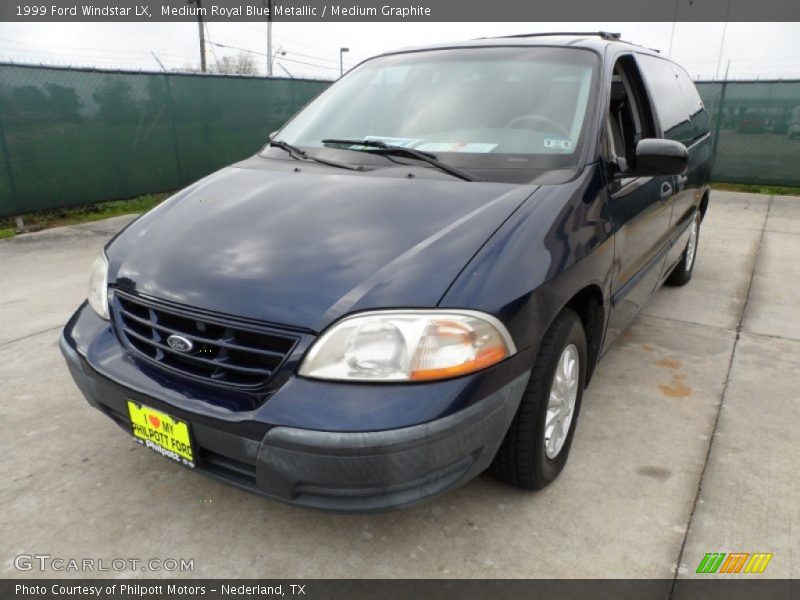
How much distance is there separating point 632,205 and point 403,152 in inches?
42.5

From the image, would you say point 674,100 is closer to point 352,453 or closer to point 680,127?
point 680,127

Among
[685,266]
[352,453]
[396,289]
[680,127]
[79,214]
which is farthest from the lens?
[79,214]

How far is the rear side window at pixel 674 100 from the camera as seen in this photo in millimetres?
3566

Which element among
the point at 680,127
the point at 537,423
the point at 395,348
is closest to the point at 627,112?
the point at 680,127

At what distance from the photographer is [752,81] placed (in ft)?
34.4

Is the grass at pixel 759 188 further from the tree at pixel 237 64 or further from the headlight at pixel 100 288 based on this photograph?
the tree at pixel 237 64

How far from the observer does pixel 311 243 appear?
2.06 meters

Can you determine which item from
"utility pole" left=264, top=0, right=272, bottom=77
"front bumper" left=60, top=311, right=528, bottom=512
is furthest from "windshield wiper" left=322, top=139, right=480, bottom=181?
"utility pole" left=264, top=0, right=272, bottom=77

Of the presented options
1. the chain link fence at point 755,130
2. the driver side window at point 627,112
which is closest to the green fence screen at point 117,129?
the driver side window at point 627,112

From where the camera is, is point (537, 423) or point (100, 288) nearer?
point (537, 423)

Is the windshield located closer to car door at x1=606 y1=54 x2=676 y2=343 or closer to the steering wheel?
the steering wheel

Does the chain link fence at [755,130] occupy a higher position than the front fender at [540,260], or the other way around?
the front fender at [540,260]

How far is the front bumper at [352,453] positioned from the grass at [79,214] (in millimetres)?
6240

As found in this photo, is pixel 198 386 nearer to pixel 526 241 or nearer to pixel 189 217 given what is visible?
pixel 189 217
